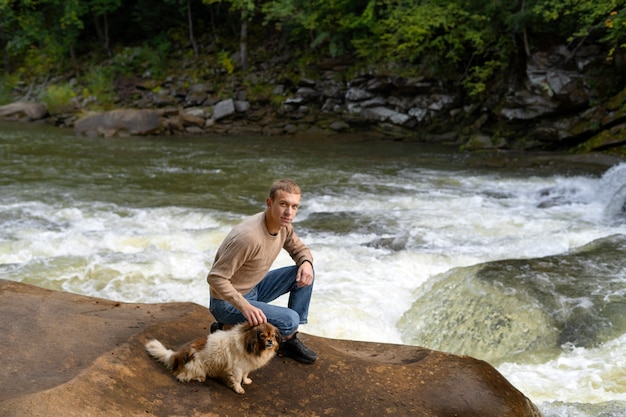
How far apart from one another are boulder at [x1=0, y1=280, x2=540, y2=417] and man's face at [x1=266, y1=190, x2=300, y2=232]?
1.02m

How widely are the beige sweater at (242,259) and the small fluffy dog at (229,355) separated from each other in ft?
0.61

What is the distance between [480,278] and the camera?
666 centimetres

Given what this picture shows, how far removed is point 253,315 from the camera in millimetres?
3475

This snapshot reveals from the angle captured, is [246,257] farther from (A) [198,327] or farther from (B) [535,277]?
(B) [535,277]

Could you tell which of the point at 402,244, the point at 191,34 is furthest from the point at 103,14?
the point at 402,244

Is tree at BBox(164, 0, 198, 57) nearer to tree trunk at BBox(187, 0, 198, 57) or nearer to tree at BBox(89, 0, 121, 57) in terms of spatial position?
tree trunk at BBox(187, 0, 198, 57)

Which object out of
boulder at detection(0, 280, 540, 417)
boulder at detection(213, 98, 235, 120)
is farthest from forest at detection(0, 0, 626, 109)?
boulder at detection(0, 280, 540, 417)

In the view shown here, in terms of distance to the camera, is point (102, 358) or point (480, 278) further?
point (480, 278)

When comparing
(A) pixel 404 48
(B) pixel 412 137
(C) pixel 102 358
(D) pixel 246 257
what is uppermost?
(A) pixel 404 48

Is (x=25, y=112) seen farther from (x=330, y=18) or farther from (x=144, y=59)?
(x=330, y=18)

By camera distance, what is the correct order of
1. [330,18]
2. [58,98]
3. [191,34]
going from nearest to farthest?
[330,18], [58,98], [191,34]

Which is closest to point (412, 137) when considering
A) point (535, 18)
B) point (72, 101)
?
point (535, 18)

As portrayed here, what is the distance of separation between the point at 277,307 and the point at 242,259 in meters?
0.47

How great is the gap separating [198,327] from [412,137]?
16555 mm
